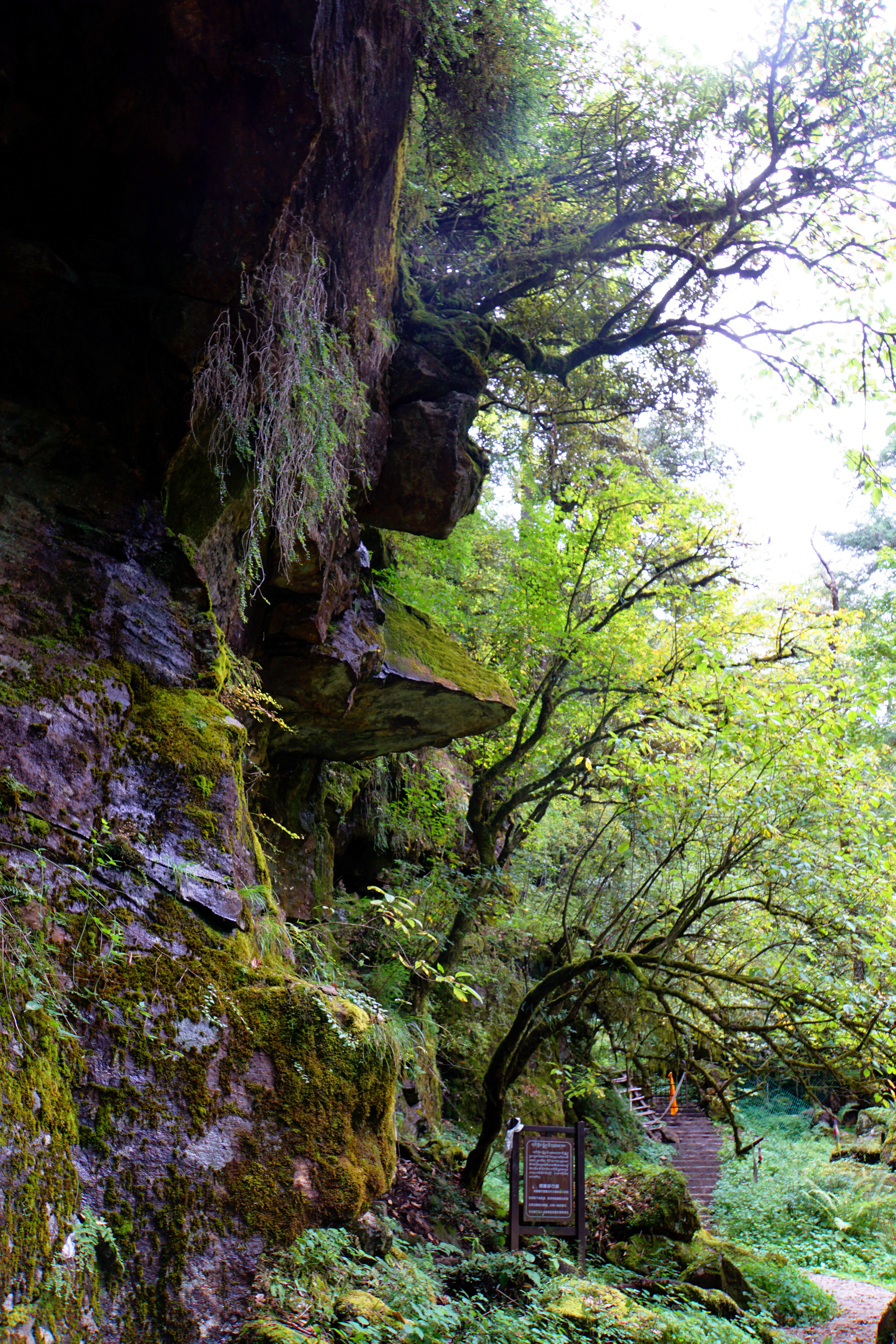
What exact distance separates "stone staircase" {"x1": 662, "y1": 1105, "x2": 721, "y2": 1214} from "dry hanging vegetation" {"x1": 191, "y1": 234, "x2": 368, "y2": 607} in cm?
1278

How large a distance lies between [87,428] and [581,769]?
267 inches

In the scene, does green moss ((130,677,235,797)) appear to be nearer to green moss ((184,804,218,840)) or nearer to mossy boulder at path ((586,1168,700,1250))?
green moss ((184,804,218,840))

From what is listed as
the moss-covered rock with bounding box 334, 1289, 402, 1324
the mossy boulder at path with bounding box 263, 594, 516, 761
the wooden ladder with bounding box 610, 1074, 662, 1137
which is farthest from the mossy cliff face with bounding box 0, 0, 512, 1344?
the wooden ladder with bounding box 610, 1074, 662, 1137

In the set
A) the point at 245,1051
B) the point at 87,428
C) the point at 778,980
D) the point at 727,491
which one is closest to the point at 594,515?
the point at 727,491

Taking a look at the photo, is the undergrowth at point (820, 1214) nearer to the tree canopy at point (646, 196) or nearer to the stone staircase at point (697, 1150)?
the stone staircase at point (697, 1150)

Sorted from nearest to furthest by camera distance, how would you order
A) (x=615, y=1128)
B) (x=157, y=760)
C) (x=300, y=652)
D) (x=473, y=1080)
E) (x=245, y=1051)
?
(x=245, y=1051) < (x=157, y=760) < (x=300, y=652) < (x=473, y=1080) < (x=615, y=1128)

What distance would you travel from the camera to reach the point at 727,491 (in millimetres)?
9766

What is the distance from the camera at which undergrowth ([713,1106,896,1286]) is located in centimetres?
1132

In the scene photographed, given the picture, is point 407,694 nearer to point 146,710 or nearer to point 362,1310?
point 146,710

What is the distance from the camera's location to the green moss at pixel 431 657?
7164mm

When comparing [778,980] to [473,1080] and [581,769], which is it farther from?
[473,1080]

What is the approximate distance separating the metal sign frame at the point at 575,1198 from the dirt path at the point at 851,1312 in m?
3.05

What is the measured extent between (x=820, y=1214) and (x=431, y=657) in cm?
1223

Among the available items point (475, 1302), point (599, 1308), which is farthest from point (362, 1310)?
point (599, 1308)
